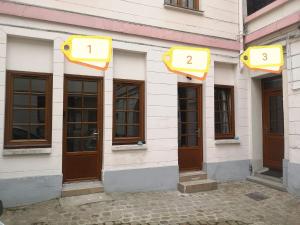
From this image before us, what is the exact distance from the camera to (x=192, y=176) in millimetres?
6129

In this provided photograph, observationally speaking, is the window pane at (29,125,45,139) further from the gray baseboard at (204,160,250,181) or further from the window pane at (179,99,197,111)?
the gray baseboard at (204,160,250,181)

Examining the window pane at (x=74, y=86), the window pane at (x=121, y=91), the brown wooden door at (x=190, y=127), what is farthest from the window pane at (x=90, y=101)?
the brown wooden door at (x=190, y=127)

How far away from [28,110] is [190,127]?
373 centimetres

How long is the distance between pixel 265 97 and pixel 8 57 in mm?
6188

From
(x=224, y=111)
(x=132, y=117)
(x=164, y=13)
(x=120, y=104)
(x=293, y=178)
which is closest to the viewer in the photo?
(x=293, y=178)

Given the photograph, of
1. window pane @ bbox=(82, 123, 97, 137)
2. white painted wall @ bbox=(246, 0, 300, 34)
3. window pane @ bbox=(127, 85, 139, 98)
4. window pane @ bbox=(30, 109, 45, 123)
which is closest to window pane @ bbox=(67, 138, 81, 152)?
window pane @ bbox=(82, 123, 97, 137)

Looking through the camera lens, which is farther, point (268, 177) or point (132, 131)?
point (268, 177)

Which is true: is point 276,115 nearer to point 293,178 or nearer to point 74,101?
point 293,178

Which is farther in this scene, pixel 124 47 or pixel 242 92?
pixel 242 92

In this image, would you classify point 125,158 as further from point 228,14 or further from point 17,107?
point 228,14

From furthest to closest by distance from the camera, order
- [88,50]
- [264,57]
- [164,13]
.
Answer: [164,13] → [264,57] → [88,50]

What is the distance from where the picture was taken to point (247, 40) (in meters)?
6.82

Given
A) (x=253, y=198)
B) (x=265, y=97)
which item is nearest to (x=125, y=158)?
(x=253, y=198)

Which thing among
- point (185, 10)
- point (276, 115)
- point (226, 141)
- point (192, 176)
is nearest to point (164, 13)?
point (185, 10)
